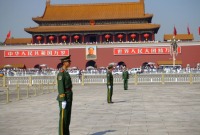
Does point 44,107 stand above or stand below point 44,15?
below

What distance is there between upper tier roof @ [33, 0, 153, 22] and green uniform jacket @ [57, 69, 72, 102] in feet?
140

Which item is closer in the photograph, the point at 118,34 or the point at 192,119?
the point at 192,119

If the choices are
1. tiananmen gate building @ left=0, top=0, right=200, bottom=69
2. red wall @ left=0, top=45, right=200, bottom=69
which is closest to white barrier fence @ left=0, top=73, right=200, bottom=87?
red wall @ left=0, top=45, right=200, bottom=69

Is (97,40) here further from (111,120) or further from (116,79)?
(111,120)

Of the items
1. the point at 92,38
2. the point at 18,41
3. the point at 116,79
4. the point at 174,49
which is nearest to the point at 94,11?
the point at 92,38

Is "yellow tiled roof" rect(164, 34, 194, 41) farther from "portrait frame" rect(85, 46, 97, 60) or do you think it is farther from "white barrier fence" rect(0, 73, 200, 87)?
"white barrier fence" rect(0, 73, 200, 87)

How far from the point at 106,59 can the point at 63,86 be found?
1538 inches

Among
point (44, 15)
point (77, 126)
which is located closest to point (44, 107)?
point (77, 126)

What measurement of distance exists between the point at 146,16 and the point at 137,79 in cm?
2503

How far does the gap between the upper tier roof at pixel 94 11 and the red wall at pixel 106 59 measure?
19.5 feet

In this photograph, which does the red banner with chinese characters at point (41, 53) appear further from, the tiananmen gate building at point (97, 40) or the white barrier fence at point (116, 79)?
the white barrier fence at point (116, 79)

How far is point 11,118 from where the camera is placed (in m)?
9.89

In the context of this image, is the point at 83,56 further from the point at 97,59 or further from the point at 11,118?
the point at 11,118

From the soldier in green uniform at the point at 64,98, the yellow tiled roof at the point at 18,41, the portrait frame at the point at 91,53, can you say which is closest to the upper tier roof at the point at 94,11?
the portrait frame at the point at 91,53
